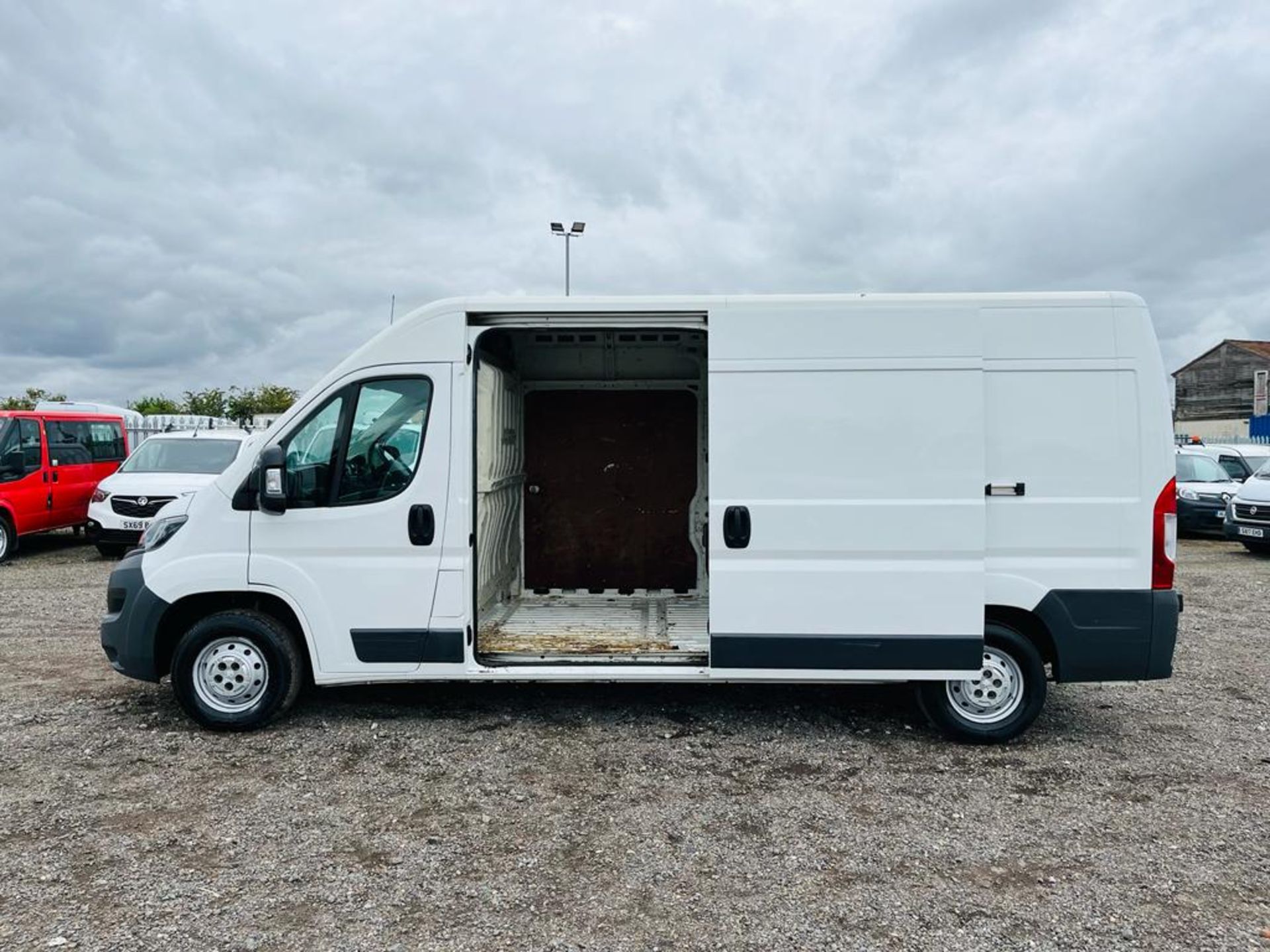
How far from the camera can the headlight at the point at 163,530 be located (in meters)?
4.92

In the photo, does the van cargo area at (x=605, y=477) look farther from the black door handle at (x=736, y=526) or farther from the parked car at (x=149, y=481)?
the parked car at (x=149, y=481)

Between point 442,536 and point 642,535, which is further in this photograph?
point 642,535

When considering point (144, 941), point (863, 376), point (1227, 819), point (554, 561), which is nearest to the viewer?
point (144, 941)

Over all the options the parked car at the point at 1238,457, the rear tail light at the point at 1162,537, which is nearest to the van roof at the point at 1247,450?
the parked car at the point at 1238,457

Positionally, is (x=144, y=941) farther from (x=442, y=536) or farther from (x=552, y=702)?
(x=552, y=702)

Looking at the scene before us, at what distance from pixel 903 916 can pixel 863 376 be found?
8.49 ft

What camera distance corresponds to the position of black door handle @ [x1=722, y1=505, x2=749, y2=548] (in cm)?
461

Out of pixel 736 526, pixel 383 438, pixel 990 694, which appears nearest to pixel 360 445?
pixel 383 438

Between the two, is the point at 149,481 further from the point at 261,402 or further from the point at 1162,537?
the point at 261,402

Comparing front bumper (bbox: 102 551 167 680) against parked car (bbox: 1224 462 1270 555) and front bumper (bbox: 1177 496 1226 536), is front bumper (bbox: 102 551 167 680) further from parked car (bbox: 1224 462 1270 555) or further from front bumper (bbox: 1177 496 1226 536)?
front bumper (bbox: 1177 496 1226 536)

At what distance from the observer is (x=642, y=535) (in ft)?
24.3

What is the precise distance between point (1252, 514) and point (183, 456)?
1581 centimetres

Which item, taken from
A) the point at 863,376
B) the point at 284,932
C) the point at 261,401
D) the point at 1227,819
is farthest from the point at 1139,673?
the point at 261,401

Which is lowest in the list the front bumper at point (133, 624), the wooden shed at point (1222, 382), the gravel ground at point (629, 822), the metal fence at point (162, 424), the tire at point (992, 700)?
the gravel ground at point (629, 822)
